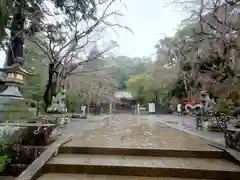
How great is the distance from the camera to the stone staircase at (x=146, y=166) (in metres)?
3.34

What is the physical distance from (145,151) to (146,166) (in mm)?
674

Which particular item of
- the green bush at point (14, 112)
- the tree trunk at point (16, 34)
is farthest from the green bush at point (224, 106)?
the tree trunk at point (16, 34)

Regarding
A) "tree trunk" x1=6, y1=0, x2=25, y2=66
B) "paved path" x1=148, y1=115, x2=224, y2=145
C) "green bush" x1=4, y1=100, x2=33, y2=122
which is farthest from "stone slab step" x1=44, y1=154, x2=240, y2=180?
"tree trunk" x1=6, y1=0, x2=25, y2=66

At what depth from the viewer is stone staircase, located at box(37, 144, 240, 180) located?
334cm

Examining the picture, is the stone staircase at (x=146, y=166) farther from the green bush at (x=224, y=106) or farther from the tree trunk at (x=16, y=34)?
the green bush at (x=224, y=106)

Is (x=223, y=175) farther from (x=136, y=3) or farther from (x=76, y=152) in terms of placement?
(x=136, y=3)

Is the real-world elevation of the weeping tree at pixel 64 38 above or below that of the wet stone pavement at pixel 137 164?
above

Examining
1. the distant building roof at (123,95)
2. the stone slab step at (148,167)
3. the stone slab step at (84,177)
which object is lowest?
the stone slab step at (84,177)

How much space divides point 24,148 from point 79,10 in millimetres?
4597

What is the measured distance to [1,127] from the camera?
445 centimetres

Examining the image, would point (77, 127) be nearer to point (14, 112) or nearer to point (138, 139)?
point (14, 112)

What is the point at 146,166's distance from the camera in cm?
347

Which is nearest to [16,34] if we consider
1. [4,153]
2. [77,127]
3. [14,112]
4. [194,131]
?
[14,112]

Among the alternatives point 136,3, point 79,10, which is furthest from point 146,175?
point 136,3
